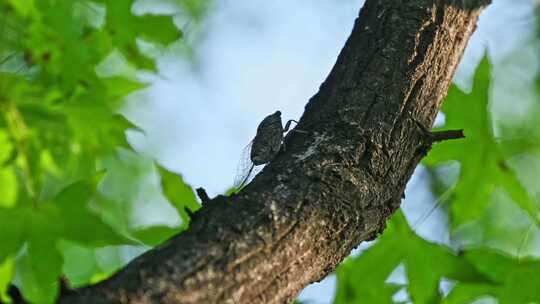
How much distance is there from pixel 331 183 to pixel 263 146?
1.46 feet

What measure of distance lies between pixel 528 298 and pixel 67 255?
2896 millimetres

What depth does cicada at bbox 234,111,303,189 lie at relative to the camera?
6.82 ft

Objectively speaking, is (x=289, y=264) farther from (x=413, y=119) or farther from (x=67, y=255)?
(x=67, y=255)

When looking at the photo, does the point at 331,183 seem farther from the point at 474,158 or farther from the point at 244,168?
the point at 474,158

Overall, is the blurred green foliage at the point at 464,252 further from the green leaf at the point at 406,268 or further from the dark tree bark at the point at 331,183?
the dark tree bark at the point at 331,183

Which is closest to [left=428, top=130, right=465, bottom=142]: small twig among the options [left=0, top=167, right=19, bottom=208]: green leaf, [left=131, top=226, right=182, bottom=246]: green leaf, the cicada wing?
the cicada wing

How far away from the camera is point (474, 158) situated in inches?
121

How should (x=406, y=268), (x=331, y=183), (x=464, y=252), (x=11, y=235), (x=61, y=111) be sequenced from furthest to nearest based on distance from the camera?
(x=61, y=111), (x=406, y=268), (x=464, y=252), (x=11, y=235), (x=331, y=183)

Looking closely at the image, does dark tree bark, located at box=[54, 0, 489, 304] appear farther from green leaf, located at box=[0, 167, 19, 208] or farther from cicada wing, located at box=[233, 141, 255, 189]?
green leaf, located at box=[0, 167, 19, 208]

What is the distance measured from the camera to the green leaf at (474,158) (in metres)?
2.91

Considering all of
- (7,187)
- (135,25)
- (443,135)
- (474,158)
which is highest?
(135,25)

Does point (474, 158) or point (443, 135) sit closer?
point (443, 135)

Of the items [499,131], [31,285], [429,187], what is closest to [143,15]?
[31,285]

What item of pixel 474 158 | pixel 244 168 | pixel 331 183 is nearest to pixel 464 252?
pixel 474 158
